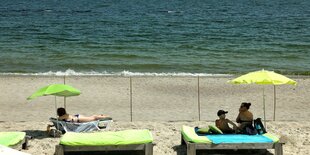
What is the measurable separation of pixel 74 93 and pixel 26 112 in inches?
162

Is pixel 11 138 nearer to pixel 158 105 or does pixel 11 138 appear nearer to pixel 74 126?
pixel 74 126

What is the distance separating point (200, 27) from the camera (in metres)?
63.3

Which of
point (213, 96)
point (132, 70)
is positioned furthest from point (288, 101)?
point (132, 70)

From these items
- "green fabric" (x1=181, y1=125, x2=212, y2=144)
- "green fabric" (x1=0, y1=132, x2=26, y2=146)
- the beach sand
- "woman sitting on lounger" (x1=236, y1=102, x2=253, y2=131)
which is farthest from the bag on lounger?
"green fabric" (x1=0, y1=132, x2=26, y2=146)

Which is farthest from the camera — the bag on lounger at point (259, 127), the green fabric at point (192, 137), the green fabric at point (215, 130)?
the bag on lounger at point (259, 127)

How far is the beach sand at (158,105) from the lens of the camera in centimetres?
1794

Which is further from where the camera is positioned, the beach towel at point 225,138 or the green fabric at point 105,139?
the beach towel at point 225,138

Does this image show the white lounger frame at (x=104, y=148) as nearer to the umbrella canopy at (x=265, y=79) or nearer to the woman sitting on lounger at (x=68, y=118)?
the woman sitting on lounger at (x=68, y=118)

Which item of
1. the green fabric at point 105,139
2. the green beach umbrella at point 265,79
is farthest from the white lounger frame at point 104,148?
the green beach umbrella at point 265,79

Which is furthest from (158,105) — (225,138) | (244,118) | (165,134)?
(225,138)

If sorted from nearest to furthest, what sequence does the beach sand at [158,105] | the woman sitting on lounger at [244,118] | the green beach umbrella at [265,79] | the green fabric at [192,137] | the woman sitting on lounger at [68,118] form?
1. the green fabric at [192,137]
2. the woman sitting on lounger at [244,118]
3. the green beach umbrella at [265,79]
4. the beach sand at [158,105]
5. the woman sitting on lounger at [68,118]

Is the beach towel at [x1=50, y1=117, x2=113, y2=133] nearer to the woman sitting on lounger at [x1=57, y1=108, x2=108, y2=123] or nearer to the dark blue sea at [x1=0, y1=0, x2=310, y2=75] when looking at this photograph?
the woman sitting on lounger at [x1=57, y1=108, x2=108, y2=123]

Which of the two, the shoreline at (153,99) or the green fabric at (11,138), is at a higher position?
the shoreline at (153,99)

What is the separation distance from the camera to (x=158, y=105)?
2281 centimetres
